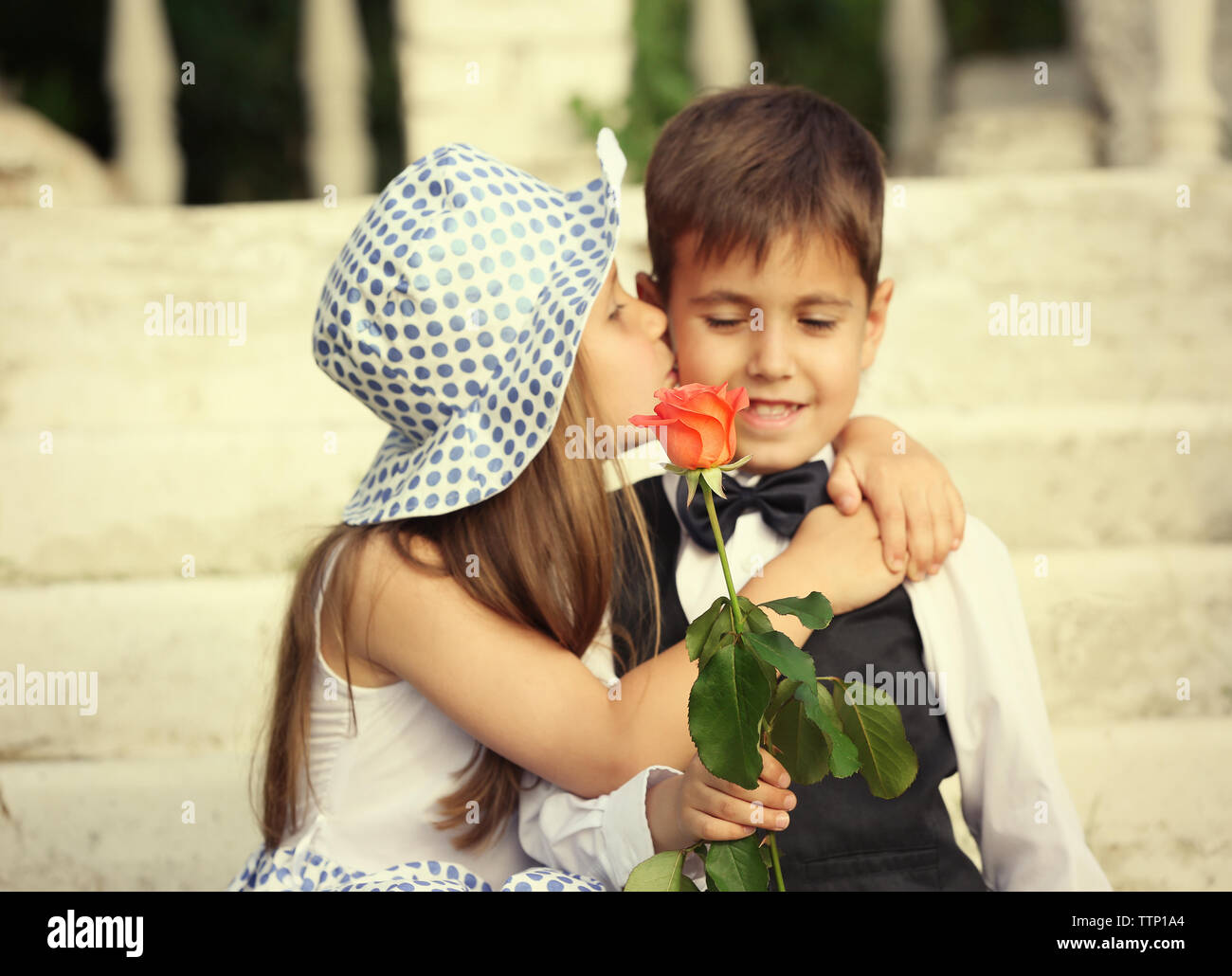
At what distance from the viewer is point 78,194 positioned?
451 centimetres

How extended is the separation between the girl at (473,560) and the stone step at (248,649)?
0.82 m

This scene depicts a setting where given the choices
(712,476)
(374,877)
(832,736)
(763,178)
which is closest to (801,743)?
(832,736)

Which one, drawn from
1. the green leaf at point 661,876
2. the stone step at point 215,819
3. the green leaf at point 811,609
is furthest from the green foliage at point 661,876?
the stone step at point 215,819

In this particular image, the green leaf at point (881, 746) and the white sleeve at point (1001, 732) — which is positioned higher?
the green leaf at point (881, 746)

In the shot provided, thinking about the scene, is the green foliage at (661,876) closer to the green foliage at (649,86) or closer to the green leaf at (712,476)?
the green leaf at (712,476)

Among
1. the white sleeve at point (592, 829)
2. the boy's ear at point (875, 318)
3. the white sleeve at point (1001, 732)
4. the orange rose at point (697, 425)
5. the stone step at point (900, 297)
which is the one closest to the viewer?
the orange rose at point (697, 425)

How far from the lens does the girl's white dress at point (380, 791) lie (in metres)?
1.66

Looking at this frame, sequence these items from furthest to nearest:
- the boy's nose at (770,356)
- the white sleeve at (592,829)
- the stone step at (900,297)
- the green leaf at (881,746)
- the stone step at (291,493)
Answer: the stone step at (900,297) → the stone step at (291,493) → the boy's nose at (770,356) → the white sleeve at (592,829) → the green leaf at (881,746)

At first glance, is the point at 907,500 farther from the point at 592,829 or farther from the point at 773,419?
the point at 592,829

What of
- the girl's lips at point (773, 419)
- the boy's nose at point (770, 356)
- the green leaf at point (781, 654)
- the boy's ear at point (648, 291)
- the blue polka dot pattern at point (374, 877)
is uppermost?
the boy's ear at point (648, 291)
